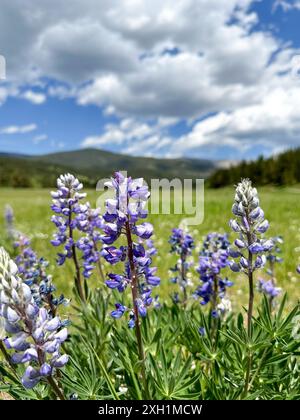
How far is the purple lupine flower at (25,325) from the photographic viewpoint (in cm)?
186

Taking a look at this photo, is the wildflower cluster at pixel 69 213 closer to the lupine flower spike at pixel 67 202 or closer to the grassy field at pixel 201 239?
the lupine flower spike at pixel 67 202

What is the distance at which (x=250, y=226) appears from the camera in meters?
2.43

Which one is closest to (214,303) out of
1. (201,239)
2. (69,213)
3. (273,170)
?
(69,213)

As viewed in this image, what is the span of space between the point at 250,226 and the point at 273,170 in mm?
80920

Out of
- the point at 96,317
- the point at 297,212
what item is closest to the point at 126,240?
the point at 96,317

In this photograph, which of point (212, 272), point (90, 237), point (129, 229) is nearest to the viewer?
point (129, 229)

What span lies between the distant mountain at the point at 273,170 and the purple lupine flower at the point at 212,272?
→ 238 ft

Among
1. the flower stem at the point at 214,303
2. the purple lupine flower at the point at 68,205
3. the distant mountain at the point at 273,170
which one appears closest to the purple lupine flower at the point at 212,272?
the flower stem at the point at 214,303

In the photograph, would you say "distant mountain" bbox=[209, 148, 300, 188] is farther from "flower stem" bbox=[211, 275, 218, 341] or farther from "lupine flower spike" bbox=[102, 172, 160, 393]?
"lupine flower spike" bbox=[102, 172, 160, 393]

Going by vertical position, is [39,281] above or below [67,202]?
below

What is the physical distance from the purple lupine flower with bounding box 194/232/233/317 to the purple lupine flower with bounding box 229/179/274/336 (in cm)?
100

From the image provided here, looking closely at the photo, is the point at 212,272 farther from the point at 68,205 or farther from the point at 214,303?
the point at 68,205
